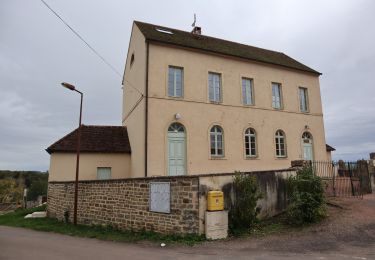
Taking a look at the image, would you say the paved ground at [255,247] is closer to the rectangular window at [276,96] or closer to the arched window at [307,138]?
the rectangular window at [276,96]

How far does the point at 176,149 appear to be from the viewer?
15875 millimetres

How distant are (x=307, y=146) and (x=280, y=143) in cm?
233

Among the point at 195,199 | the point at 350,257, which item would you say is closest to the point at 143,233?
the point at 195,199

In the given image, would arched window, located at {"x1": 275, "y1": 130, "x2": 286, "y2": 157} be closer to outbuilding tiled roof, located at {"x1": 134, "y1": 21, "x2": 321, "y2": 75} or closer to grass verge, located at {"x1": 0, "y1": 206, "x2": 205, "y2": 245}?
outbuilding tiled roof, located at {"x1": 134, "y1": 21, "x2": 321, "y2": 75}

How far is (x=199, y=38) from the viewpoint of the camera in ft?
64.7

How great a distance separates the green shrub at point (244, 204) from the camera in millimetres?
9320

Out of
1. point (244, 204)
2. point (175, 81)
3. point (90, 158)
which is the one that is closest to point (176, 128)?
point (175, 81)

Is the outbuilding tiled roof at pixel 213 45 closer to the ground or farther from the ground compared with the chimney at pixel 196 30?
closer to the ground

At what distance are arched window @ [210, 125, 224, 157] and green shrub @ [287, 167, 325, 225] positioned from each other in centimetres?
711

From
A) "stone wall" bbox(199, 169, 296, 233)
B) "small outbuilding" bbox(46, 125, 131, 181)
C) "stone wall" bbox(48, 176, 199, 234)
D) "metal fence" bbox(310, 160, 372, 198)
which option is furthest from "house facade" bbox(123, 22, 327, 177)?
"stone wall" bbox(199, 169, 296, 233)

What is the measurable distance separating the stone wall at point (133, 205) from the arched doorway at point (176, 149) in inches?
169

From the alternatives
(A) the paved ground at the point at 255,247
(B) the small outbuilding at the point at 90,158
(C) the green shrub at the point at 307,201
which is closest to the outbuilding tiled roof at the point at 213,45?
(B) the small outbuilding at the point at 90,158

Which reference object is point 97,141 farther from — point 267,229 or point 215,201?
point 267,229

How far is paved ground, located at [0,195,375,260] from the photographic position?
702 cm
